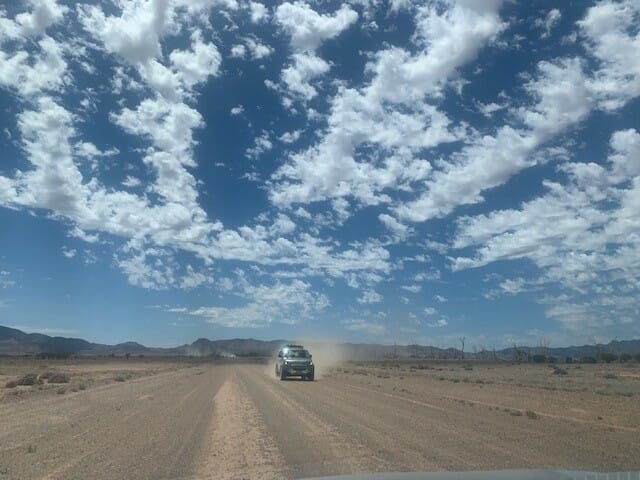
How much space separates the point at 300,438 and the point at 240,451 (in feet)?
6.62

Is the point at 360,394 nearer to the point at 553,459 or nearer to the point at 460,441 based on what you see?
the point at 460,441

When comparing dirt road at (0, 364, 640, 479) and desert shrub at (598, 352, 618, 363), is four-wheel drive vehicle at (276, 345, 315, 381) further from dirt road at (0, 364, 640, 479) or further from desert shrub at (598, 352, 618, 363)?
desert shrub at (598, 352, 618, 363)

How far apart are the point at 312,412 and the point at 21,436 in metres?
8.88

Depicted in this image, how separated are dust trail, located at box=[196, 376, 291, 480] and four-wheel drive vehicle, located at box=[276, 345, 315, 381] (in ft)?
75.4

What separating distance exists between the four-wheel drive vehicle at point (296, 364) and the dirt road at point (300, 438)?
18415mm

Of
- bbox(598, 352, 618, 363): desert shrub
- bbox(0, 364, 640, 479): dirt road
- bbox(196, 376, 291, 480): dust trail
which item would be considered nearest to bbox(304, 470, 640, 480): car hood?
bbox(0, 364, 640, 479): dirt road

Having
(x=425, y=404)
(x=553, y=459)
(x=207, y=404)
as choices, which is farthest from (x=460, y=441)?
(x=207, y=404)

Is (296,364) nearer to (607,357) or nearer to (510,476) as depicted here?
(510,476)

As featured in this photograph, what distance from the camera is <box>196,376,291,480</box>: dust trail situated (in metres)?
10.7

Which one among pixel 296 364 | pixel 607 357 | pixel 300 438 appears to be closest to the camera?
pixel 300 438

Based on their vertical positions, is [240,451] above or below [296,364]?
below

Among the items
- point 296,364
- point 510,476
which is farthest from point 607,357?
point 510,476

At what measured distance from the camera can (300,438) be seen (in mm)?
14617

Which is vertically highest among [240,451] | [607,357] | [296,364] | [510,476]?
[607,357]
